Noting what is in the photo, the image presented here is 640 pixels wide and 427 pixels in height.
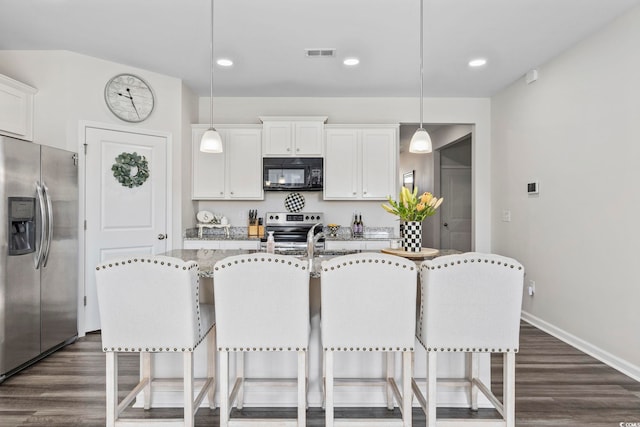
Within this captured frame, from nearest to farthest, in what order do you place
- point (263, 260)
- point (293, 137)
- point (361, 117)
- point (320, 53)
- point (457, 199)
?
point (263, 260), point (320, 53), point (293, 137), point (361, 117), point (457, 199)

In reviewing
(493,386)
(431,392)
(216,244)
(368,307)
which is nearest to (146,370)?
(368,307)

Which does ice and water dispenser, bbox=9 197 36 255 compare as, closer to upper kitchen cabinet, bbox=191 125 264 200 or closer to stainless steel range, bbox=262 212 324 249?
upper kitchen cabinet, bbox=191 125 264 200

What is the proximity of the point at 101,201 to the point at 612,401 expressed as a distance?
444cm

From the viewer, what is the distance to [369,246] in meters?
4.34

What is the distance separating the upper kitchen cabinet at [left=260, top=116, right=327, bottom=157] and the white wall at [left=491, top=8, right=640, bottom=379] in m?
2.29

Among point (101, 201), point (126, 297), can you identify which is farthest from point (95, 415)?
point (101, 201)

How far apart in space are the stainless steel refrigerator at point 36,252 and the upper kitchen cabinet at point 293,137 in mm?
2017

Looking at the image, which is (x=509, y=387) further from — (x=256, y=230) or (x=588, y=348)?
(x=256, y=230)

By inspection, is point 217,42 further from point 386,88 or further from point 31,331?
point 31,331

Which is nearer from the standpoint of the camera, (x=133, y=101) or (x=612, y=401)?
(x=612, y=401)

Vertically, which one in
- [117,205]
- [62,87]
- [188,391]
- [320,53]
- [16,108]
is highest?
[320,53]

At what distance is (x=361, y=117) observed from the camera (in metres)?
4.83

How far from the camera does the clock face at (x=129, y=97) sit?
3.78 m

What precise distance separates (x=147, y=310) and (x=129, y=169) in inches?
98.5
